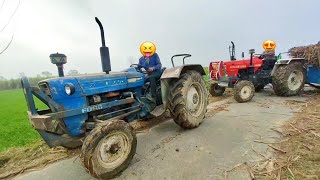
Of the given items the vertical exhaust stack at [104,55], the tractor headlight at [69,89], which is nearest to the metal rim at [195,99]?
the vertical exhaust stack at [104,55]

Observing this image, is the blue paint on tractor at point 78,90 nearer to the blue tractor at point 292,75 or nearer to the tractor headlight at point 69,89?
the tractor headlight at point 69,89

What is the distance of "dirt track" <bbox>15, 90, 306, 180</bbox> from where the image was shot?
3068 millimetres

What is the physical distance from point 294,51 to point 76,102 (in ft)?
26.5

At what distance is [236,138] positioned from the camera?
4016 mm

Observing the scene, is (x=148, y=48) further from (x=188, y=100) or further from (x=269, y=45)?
(x=269, y=45)

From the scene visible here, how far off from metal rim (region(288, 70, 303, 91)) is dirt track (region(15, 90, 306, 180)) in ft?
9.13

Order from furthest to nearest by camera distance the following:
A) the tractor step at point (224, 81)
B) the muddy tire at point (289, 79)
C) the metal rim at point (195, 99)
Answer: the tractor step at point (224, 81), the muddy tire at point (289, 79), the metal rim at point (195, 99)

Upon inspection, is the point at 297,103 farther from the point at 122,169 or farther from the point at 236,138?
the point at 122,169

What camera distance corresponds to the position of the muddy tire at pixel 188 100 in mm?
4266

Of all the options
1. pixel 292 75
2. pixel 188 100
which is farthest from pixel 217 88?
pixel 188 100

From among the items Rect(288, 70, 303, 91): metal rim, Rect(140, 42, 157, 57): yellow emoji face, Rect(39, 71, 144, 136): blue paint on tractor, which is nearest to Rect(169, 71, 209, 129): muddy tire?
Rect(140, 42, 157, 57): yellow emoji face

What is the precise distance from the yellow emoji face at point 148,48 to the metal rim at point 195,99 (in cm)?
115

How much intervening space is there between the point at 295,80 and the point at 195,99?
4.84 meters

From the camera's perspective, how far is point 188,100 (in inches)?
186
